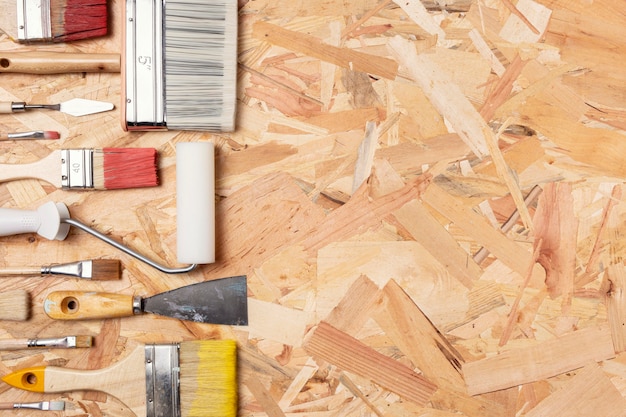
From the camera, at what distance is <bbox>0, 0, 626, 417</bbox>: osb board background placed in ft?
4.16

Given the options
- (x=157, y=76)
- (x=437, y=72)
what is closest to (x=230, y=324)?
(x=157, y=76)

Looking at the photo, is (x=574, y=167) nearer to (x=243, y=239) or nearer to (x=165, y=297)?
(x=243, y=239)

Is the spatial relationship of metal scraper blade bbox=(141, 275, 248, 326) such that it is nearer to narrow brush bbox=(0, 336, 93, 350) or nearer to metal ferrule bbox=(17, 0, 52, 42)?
narrow brush bbox=(0, 336, 93, 350)

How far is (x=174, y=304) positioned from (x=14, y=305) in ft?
0.90

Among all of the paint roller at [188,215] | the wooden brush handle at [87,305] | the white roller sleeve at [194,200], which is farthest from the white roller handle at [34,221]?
the white roller sleeve at [194,200]

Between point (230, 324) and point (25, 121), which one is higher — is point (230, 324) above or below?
below

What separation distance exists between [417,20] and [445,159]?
0.83 feet

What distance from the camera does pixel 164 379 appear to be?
1.22m

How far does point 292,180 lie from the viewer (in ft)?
4.20

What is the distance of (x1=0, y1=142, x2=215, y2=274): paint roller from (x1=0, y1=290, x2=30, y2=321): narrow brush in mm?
110

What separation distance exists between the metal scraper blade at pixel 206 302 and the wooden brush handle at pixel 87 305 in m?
0.04

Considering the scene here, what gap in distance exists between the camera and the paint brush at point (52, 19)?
1207mm

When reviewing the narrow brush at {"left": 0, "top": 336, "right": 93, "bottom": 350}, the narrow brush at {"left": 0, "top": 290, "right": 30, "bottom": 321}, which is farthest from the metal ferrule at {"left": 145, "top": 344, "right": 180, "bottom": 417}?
the narrow brush at {"left": 0, "top": 290, "right": 30, "bottom": 321}

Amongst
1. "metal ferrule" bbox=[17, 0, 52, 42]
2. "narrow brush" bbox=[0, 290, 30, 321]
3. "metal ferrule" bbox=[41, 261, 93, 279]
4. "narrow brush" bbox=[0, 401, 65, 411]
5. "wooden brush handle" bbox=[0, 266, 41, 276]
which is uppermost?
"metal ferrule" bbox=[17, 0, 52, 42]
